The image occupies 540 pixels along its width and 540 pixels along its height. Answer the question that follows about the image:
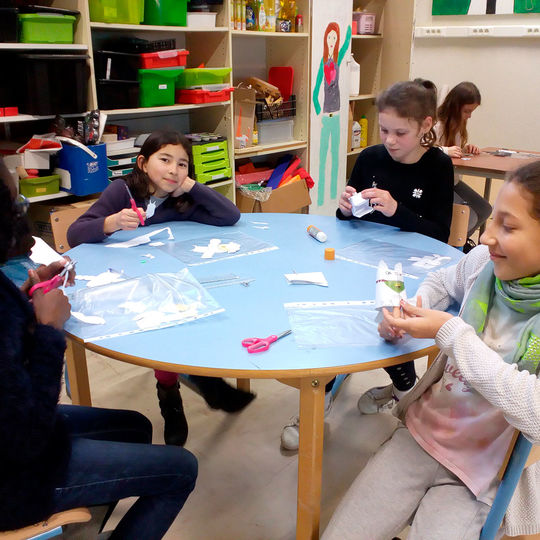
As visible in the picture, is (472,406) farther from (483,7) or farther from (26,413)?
(483,7)

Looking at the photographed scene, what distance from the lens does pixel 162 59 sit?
283 centimetres

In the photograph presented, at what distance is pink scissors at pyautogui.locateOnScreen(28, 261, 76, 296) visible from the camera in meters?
1.21

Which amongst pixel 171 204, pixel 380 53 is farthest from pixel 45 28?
pixel 380 53

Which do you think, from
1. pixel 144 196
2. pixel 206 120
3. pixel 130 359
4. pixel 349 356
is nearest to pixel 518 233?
pixel 349 356

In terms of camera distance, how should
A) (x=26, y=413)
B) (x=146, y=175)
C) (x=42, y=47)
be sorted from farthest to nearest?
(x=42, y=47)
(x=146, y=175)
(x=26, y=413)

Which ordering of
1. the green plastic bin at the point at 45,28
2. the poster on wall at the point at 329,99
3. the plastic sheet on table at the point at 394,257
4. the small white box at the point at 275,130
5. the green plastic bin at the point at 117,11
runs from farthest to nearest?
1. the poster on wall at the point at 329,99
2. the small white box at the point at 275,130
3. the green plastic bin at the point at 117,11
4. the green plastic bin at the point at 45,28
5. the plastic sheet on table at the point at 394,257

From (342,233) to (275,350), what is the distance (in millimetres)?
876

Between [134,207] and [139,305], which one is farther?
[134,207]

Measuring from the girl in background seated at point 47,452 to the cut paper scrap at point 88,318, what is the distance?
8 cm

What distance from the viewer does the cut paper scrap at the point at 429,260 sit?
1.54 meters

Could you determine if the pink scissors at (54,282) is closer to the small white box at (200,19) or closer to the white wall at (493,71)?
the small white box at (200,19)

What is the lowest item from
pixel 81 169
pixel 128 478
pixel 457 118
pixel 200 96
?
pixel 128 478

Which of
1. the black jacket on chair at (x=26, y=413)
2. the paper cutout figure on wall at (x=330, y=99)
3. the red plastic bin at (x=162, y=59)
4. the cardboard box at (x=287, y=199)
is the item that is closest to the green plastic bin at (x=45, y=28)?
the red plastic bin at (x=162, y=59)

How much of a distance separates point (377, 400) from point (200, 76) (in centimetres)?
204
